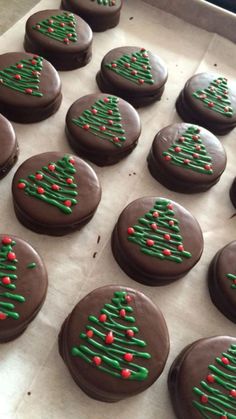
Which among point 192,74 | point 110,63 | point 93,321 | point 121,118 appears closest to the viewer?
point 93,321

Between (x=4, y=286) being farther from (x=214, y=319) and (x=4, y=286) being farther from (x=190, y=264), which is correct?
(x=214, y=319)

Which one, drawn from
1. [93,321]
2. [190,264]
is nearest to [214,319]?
[190,264]

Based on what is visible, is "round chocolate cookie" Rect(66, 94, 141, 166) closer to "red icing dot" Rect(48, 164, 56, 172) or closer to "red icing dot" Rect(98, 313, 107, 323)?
"red icing dot" Rect(48, 164, 56, 172)

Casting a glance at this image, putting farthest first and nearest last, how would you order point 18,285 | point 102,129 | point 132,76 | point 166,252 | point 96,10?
point 96,10 < point 132,76 < point 102,129 < point 166,252 < point 18,285

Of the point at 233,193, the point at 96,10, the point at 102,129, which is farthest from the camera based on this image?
the point at 96,10

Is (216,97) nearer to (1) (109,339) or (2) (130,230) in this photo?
(2) (130,230)

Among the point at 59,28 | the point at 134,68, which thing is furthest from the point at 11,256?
the point at 59,28

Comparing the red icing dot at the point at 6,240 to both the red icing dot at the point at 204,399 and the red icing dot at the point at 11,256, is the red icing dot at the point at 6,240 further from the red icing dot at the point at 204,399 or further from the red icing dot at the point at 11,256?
the red icing dot at the point at 204,399
